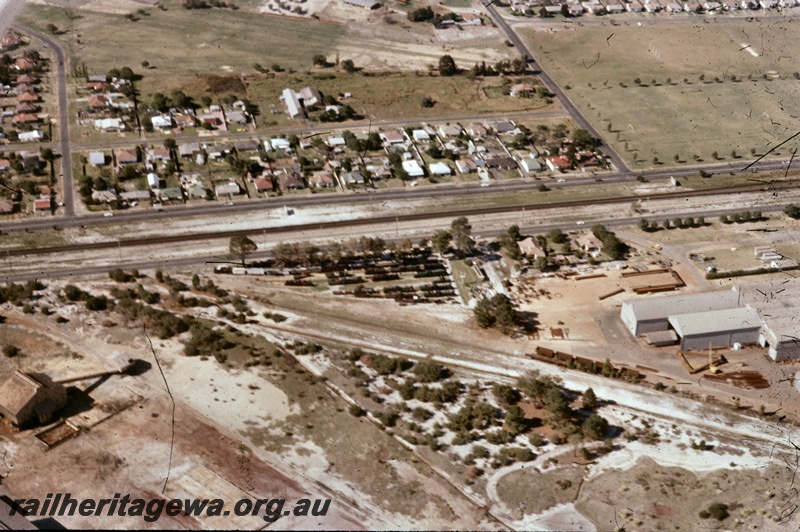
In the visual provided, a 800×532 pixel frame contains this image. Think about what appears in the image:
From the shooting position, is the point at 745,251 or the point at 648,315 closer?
the point at 648,315

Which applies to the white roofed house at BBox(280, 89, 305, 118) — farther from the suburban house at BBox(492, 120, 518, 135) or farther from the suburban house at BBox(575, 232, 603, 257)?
the suburban house at BBox(575, 232, 603, 257)

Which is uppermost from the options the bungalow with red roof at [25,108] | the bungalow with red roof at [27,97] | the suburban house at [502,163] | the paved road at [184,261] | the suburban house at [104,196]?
the bungalow with red roof at [27,97]

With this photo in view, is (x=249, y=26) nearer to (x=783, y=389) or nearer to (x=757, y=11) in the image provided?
(x=757, y=11)

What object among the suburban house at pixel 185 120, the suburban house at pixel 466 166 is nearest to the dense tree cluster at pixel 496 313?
the suburban house at pixel 466 166

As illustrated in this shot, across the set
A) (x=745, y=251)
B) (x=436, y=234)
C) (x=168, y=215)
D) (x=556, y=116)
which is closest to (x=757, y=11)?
(x=556, y=116)

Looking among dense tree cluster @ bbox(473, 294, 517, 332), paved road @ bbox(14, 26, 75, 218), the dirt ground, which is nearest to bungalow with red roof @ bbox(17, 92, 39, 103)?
paved road @ bbox(14, 26, 75, 218)

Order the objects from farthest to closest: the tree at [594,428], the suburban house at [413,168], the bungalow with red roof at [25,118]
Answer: the bungalow with red roof at [25,118] < the suburban house at [413,168] < the tree at [594,428]

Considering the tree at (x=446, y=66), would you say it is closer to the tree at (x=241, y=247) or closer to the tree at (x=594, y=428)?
the tree at (x=241, y=247)
